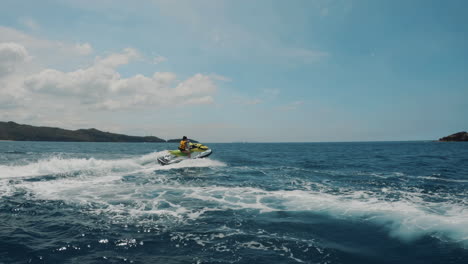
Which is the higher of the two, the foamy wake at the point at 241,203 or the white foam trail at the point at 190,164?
the white foam trail at the point at 190,164

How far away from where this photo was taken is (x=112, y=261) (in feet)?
19.3

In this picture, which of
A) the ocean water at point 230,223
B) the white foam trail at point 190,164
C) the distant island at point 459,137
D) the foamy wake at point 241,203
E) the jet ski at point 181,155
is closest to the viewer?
the ocean water at point 230,223

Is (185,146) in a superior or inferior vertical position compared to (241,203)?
superior

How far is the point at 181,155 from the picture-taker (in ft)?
93.8

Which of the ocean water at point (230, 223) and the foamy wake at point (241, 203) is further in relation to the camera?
Answer: the foamy wake at point (241, 203)

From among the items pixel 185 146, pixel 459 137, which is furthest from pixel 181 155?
pixel 459 137

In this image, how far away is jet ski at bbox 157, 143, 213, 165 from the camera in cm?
2749

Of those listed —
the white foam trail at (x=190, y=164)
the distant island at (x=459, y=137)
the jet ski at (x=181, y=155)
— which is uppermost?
the distant island at (x=459, y=137)

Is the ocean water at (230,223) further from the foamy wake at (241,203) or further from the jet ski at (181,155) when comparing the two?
the jet ski at (181,155)

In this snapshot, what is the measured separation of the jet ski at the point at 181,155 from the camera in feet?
90.2

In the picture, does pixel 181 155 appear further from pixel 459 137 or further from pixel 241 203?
pixel 459 137

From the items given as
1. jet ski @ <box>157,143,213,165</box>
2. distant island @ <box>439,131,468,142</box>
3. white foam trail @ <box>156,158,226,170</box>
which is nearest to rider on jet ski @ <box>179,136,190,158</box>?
jet ski @ <box>157,143,213,165</box>

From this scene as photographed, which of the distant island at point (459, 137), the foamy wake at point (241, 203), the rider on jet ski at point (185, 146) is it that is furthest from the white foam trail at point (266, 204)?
the distant island at point (459, 137)

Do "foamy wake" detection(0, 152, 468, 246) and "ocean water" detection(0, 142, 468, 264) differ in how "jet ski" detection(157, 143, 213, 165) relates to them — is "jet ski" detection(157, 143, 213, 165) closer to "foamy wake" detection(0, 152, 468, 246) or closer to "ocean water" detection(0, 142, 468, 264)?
"foamy wake" detection(0, 152, 468, 246)
